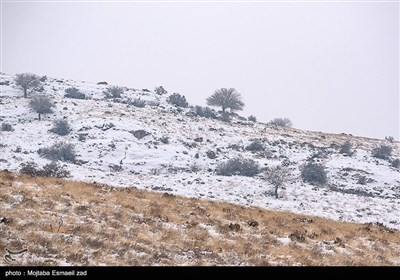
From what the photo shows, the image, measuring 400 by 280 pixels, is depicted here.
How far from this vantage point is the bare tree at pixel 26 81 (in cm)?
6334

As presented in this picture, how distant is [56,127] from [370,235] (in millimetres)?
43251

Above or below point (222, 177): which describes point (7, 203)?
above

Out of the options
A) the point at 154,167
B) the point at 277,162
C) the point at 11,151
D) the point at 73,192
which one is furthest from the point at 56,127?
the point at 73,192

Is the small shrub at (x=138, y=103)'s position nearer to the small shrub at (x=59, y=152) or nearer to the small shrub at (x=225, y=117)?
the small shrub at (x=225, y=117)

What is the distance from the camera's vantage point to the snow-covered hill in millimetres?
35594

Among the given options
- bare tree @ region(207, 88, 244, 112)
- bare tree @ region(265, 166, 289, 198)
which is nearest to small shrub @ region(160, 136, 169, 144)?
Result: bare tree @ region(265, 166, 289, 198)

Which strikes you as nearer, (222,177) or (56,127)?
(222,177)

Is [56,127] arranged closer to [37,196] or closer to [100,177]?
[100,177]

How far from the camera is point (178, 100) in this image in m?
72.8

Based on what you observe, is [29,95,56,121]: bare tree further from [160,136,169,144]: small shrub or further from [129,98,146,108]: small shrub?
[160,136,169,144]: small shrub

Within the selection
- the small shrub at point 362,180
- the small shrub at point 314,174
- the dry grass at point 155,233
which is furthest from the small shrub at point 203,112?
the dry grass at point 155,233

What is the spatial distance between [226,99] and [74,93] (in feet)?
98.5

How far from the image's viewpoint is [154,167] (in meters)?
42.9

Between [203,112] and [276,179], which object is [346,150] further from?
[203,112]
